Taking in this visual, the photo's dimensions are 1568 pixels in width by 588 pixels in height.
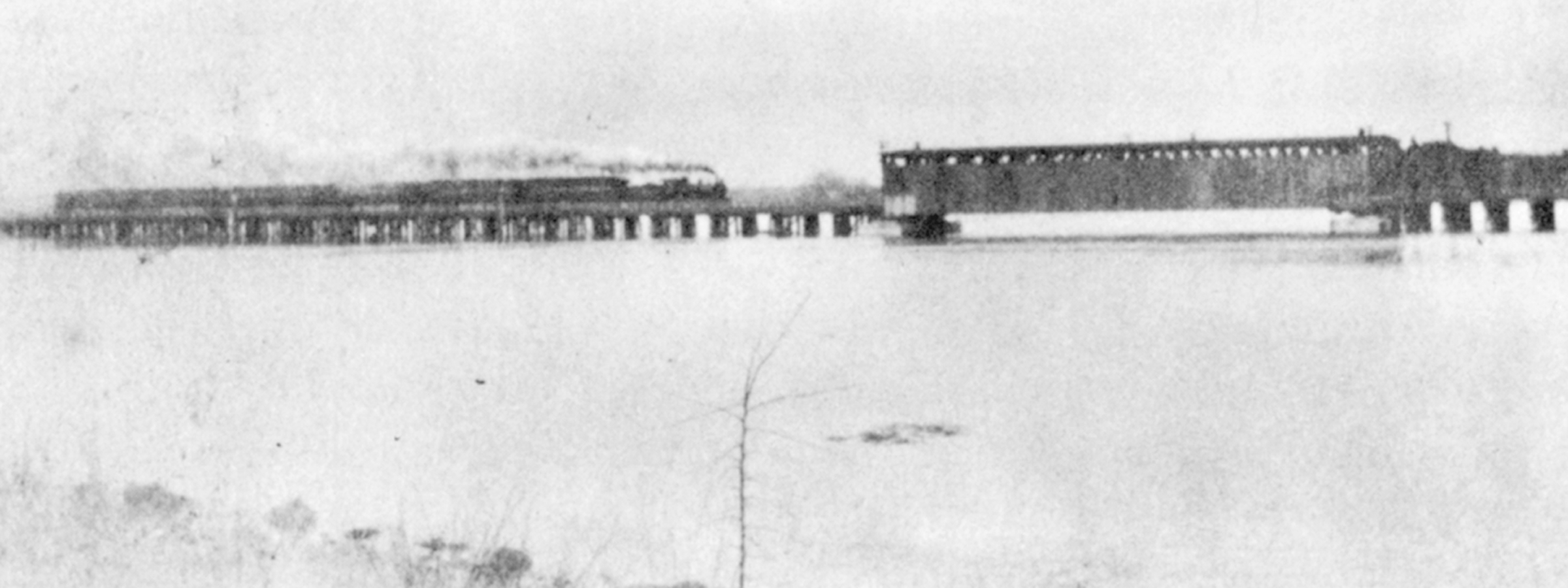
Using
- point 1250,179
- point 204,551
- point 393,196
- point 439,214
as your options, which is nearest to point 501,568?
point 204,551

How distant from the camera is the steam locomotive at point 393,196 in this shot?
5338cm

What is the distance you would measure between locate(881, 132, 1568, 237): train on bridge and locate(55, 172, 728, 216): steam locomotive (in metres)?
15.4

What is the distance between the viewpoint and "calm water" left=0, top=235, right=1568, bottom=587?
26.1 ft

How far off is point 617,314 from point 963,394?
5.66 m

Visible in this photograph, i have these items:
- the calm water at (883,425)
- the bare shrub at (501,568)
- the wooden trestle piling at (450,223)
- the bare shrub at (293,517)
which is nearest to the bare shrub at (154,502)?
the calm water at (883,425)

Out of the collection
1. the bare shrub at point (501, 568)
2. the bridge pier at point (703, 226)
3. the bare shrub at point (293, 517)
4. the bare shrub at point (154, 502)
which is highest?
the bridge pier at point (703, 226)

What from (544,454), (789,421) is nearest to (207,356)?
(544,454)

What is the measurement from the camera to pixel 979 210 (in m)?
40.4

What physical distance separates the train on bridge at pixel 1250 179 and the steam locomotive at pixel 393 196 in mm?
15356

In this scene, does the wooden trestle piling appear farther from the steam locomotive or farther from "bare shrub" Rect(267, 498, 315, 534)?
"bare shrub" Rect(267, 498, 315, 534)

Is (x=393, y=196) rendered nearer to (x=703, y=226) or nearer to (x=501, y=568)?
(x=703, y=226)

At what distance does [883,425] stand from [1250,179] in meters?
29.8

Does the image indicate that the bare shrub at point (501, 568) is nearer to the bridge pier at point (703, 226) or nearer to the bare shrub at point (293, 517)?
the bare shrub at point (293, 517)

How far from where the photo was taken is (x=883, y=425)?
10.4m
